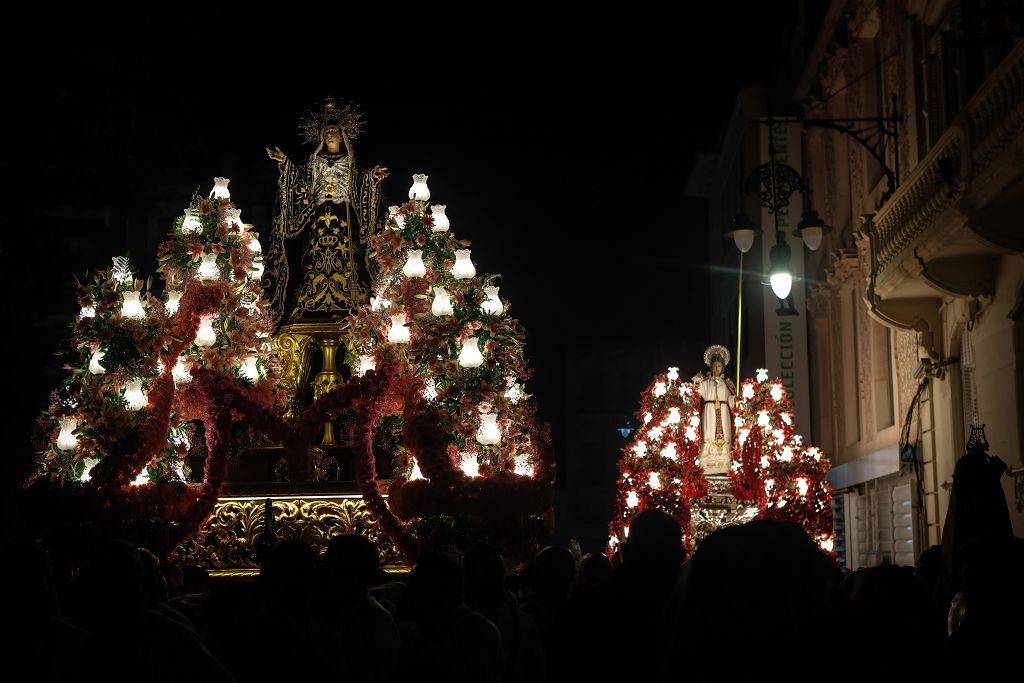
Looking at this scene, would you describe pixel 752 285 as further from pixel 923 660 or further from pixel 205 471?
pixel 923 660

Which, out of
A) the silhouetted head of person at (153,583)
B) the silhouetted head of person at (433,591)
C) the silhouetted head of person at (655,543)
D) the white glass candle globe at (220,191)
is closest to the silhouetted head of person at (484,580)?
the silhouetted head of person at (433,591)

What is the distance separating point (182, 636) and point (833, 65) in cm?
2318

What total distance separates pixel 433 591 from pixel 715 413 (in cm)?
1843

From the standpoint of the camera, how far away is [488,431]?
43.5ft

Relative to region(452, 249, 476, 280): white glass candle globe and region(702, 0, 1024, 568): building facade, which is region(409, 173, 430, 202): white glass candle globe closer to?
region(452, 249, 476, 280): white glass candle globe

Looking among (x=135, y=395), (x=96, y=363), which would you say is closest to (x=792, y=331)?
(x=135, y=395)

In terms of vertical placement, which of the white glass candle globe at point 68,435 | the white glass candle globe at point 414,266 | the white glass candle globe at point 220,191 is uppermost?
the white glass candle globe at point 220,191

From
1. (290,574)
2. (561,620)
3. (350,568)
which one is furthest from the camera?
(350,568)

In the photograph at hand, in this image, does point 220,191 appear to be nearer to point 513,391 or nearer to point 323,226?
point 323,226

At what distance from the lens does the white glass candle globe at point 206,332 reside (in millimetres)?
14211

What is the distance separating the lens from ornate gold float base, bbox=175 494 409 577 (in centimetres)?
1345

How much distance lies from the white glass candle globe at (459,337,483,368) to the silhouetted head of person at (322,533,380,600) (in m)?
6.83

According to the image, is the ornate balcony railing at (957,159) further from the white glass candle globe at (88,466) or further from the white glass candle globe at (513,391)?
the white glass candle globe at (88,466)

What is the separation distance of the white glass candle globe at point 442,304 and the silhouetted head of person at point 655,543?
324 inches
